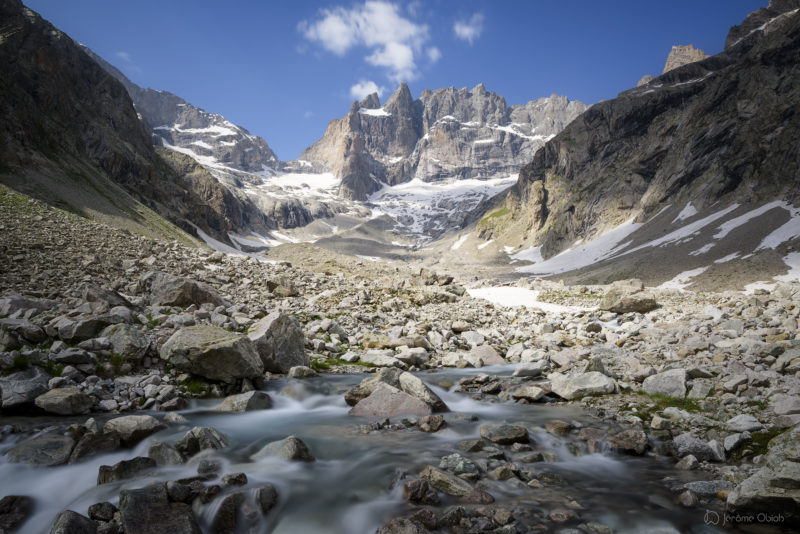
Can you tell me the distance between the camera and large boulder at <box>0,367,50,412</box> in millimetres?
7723

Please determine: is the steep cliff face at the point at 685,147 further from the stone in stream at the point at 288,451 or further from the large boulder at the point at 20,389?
the large boulder at the point at 20,389

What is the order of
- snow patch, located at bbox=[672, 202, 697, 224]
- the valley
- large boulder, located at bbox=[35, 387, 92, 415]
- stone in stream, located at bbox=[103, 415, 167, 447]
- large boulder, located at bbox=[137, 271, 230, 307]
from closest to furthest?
the valley
stone in stream, located at bbox=[103, 415, 167, 447]
large boulder, located at bbox=[35, 387, 92, 415]
large boulder, located at bbox=[137, 271, 230, 307]
snow patch, located at bbox=[672, 202, 697, 224]

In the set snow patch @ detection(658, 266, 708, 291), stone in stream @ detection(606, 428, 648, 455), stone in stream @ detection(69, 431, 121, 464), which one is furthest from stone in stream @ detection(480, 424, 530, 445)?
snow patch @ detection(658, 266, 708, 291)

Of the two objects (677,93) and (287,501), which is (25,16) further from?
(677,93)

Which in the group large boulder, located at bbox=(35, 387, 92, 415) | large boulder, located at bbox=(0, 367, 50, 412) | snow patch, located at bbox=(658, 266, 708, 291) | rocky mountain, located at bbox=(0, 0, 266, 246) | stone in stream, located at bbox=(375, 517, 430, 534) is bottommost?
snow patch, located at bbox=(658, 266, 708, 291)

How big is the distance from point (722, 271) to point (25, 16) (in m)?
149

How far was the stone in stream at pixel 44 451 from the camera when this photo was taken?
21.0 ft

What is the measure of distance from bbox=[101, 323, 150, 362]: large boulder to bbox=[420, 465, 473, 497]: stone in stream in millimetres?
8362

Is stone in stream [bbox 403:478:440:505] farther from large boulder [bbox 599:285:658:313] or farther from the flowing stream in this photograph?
large boulder [bbox 599:285:658:313]

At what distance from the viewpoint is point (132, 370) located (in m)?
9.95

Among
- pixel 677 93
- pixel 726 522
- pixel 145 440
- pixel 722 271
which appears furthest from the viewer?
pixel 677 93

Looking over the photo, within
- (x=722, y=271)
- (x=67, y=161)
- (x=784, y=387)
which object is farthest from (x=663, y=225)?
(x=67, y=161)

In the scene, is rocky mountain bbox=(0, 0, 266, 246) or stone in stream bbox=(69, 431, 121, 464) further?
rocky mountain bbox=(0, 0, 266, 246)

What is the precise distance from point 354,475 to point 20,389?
7.22 meters
